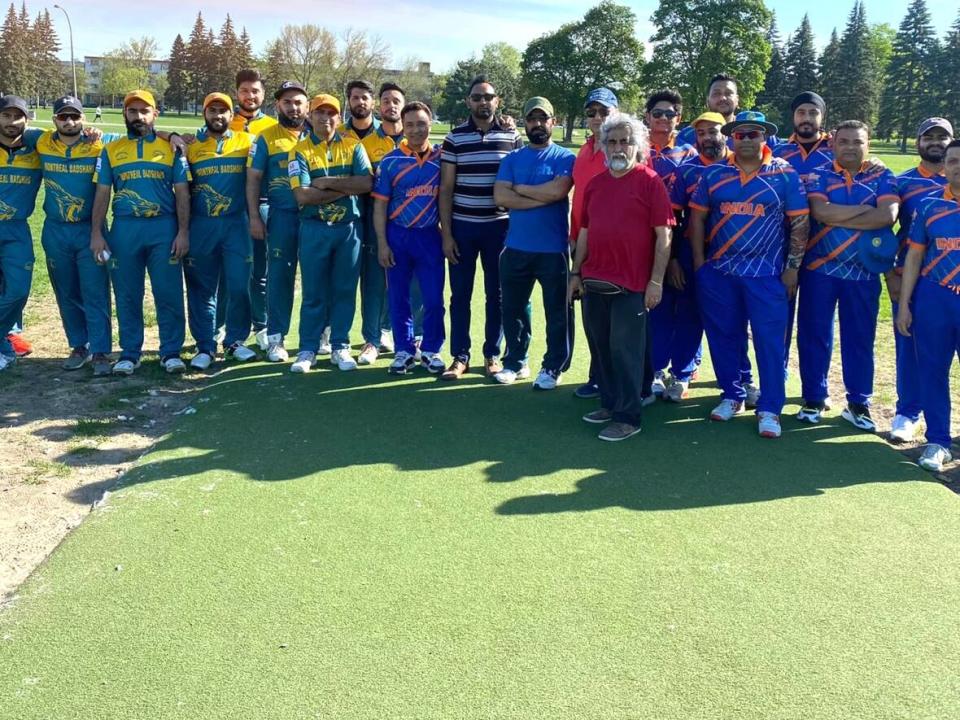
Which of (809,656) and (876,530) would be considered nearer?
(809,656)

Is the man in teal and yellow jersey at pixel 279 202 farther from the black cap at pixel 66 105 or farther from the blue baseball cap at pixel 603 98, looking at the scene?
the blue baseball cap at pixel 603 98

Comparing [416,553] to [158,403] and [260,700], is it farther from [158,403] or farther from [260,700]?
[158,403]

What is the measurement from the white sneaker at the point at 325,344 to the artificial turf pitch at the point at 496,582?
5.91 ft

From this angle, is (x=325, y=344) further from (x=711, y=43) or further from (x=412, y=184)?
(x=711, y=43)

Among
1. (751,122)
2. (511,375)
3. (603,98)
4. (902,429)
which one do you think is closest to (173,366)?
(511,375)

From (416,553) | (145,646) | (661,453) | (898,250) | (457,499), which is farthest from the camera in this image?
(898,250)

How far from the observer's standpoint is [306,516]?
3922mm

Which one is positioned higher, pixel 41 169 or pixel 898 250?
pixel 41 169

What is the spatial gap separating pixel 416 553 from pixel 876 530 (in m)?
2.21

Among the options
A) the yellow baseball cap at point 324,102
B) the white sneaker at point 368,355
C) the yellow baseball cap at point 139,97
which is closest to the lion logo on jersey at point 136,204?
the yellow baseball cap at point 139,97

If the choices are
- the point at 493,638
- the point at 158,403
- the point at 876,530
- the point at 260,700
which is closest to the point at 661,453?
the point at 876,530

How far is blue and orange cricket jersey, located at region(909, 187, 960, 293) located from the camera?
15.3 feet

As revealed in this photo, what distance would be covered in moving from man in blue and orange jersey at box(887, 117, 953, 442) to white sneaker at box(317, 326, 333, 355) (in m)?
4.23

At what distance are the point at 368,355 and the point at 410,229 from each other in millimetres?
1156
